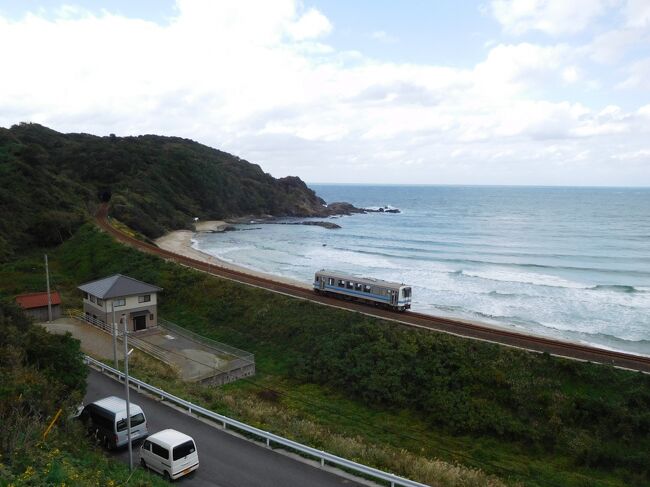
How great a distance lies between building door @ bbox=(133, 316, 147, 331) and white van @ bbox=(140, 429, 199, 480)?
17326mm

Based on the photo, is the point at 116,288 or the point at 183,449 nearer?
the point at 183,449

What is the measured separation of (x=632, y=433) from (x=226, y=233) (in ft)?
235

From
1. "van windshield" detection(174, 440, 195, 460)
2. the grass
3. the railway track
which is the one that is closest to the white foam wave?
the railway track

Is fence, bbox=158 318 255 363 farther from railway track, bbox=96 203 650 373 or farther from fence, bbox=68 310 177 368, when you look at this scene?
railway track, bbox=96 203 650 373

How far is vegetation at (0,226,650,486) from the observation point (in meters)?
17.0

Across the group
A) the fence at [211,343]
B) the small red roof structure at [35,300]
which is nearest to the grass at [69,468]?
the fence at [211,343]

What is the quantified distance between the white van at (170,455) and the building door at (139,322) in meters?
17.3

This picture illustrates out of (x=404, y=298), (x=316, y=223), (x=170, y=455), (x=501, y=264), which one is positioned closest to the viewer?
(x=170, y=455)

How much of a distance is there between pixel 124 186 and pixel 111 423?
252 feet

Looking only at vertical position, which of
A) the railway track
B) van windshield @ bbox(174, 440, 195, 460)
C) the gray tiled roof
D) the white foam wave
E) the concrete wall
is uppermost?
the gray tiled roof

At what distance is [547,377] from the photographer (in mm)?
20734

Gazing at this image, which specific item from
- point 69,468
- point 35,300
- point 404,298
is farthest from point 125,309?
point 69,468

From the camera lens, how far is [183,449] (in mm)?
11195

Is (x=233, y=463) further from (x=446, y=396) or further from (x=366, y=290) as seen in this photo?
(x=366, y=290)
